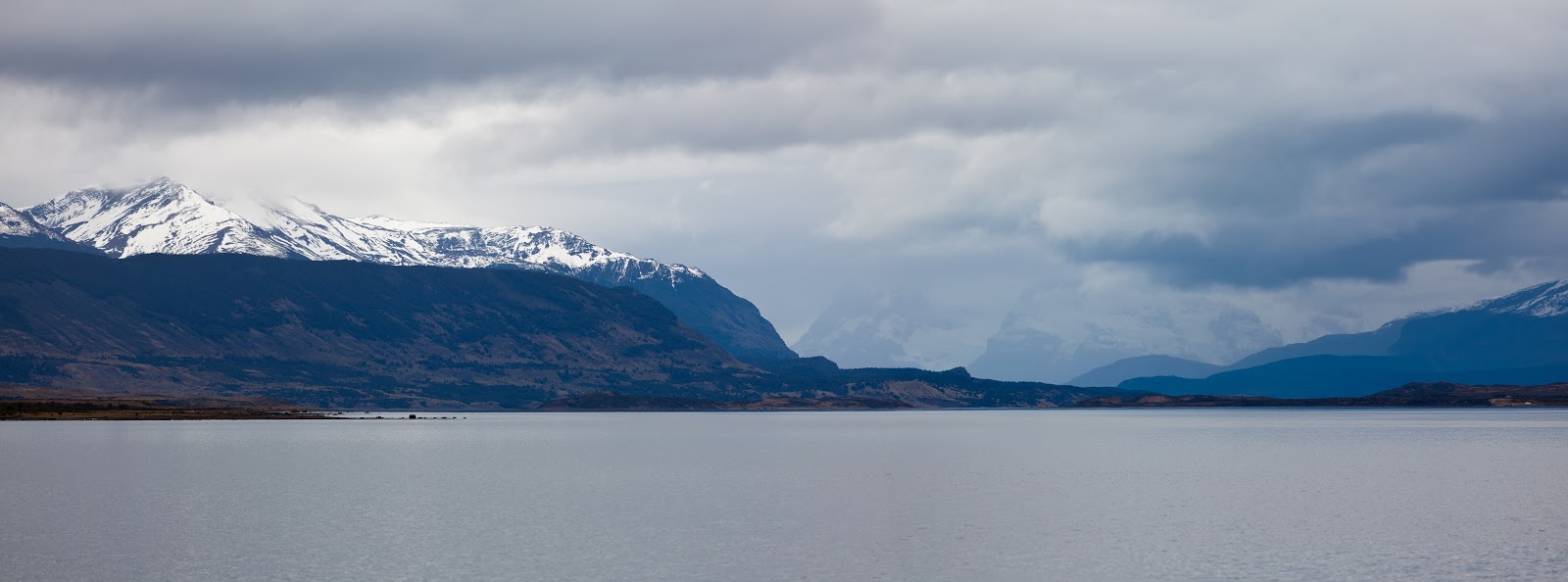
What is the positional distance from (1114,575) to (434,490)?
6258cm

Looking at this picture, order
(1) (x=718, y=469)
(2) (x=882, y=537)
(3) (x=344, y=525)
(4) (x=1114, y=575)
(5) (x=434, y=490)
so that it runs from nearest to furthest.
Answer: (4) (x=1114, y=575), (2) (x=882, y=537), (3) (x=344, y=525), (5) (x=434, y=490), (1) (x=718, y=469)

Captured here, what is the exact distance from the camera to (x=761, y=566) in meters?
66.7

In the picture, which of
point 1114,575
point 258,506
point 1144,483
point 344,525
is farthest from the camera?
point 1144,483

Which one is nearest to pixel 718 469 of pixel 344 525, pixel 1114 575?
pixel 344 525

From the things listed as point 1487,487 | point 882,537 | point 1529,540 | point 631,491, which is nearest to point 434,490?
point 631,491

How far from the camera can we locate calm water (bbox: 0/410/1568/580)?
66250 millimetres

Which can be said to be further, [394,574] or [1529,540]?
[1529,540]

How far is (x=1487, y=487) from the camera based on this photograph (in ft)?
359

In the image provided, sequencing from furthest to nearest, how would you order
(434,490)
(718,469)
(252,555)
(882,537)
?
(718,469) < (434,490) < (882,537) < (252,555)

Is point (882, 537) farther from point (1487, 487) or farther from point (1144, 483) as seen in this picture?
point (1487, 487)

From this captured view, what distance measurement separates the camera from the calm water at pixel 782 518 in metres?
66.2

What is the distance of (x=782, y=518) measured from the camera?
289 feet

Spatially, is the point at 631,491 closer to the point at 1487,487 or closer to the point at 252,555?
the point at 252,555

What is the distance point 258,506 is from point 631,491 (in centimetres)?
2801
